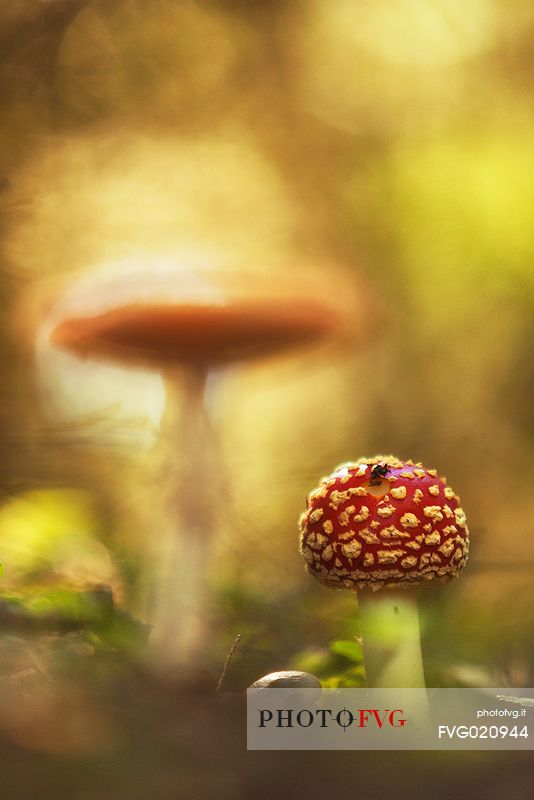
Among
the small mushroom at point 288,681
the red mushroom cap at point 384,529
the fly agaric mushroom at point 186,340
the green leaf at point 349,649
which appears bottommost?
the small mushroom at point 288,681

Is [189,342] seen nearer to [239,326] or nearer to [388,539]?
[239,326]

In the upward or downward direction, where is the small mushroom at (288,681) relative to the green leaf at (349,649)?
downward

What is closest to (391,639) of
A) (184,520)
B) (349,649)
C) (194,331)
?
(349,649)

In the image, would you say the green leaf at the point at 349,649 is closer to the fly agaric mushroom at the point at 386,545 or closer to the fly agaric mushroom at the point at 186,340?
the fly agaric mushroom at the point at 386,545

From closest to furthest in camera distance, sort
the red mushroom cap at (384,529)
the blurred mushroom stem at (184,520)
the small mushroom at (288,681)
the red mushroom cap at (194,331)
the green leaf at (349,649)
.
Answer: the red mushroom cap at (384,529), the small mushroom at (288,681), the green leaf at (349,649), the blurred mushroom stem at (184,520), the red mushroom cap at (194,331)

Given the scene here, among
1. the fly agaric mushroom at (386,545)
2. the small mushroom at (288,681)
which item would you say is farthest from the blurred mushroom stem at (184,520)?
the fly agaric mushroom at (386,545)

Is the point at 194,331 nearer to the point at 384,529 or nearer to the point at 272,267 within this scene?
the point at 272,267
